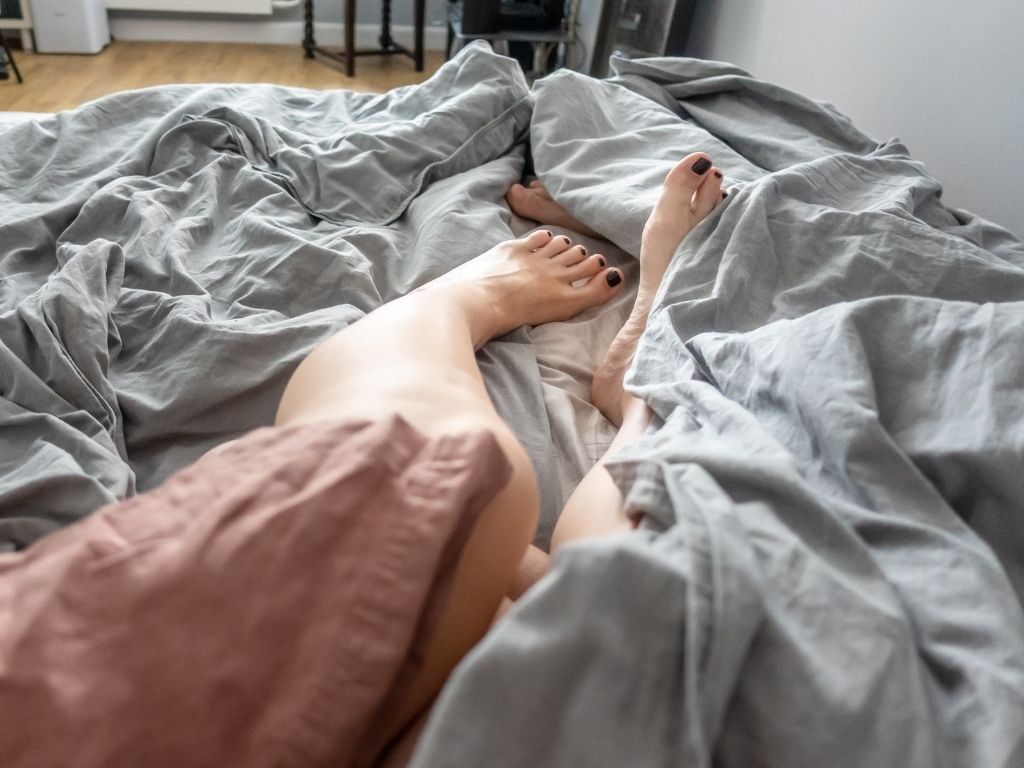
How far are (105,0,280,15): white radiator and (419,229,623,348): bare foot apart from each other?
269 centimetres

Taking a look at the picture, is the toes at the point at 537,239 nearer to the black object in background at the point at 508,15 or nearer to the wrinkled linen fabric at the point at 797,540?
the wrinkled linen fabric at the point at 797,540

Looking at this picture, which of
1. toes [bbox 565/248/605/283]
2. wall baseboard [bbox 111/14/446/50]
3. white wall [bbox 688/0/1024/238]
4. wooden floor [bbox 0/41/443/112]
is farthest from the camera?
wall baseboard [bbox 111/14/446/50]

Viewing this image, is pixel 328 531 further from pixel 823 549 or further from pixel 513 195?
pixel 513 195

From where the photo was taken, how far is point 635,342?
33.2 inches

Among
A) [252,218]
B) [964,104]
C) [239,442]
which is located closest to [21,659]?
[239,442]

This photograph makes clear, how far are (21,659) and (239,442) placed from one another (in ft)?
0.45

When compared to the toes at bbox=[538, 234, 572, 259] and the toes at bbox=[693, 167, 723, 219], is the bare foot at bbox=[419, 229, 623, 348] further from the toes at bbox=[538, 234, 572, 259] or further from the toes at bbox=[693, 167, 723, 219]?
the toes at bbox=[693, 167, 723, 219]

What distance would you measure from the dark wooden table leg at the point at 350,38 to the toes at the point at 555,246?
2230 millimetres

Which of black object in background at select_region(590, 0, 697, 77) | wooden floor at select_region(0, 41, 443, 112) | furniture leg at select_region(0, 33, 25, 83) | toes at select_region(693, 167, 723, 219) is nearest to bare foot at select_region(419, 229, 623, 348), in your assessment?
toes at select_region(693, 167, 723, 219)

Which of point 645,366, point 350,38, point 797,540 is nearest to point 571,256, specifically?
point 645,366

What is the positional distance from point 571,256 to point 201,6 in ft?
9.25

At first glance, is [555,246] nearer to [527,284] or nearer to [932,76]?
[527,284]

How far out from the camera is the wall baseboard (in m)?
3.20

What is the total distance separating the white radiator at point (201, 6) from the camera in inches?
121
